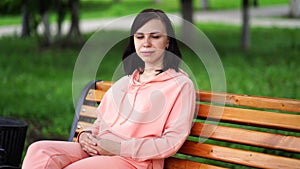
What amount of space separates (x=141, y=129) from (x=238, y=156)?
0.53 m

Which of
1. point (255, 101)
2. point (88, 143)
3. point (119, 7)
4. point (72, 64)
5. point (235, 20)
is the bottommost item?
point (235, 20)

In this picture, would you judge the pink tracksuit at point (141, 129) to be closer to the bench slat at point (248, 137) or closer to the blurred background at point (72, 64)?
the bench slat at point (248, 137)

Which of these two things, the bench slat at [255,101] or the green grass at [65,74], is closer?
the bench slat at [255,101]

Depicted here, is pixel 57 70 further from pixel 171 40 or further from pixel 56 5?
pixel 171 40

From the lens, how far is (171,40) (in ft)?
12.4

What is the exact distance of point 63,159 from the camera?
3.72m

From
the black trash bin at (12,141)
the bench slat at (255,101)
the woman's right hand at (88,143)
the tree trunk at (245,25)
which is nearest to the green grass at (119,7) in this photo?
the tree trunk at (245,25)

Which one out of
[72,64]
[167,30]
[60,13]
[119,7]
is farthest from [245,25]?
[119,7]

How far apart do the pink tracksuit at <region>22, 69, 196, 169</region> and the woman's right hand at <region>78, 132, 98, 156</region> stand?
0.12ft

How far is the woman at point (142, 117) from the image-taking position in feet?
11.7

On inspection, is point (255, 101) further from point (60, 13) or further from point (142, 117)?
point (60, 13)

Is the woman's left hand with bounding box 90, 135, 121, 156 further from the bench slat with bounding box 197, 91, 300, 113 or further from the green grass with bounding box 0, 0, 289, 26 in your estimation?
the green grass with bounding box 0, 0, 289, 26

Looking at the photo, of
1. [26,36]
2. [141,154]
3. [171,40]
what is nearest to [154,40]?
[171,40]

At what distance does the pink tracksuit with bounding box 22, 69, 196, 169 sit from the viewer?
3.56 meters
